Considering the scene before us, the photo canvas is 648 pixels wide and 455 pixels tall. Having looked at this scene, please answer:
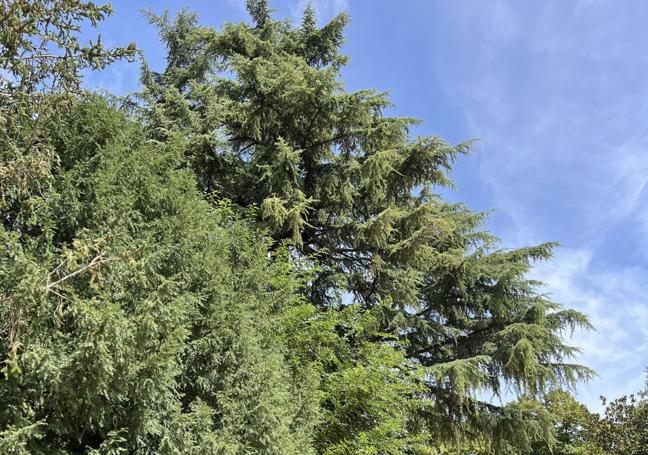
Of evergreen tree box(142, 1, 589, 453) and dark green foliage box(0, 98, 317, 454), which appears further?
evergreen tree box(142, 1, 589, 453)

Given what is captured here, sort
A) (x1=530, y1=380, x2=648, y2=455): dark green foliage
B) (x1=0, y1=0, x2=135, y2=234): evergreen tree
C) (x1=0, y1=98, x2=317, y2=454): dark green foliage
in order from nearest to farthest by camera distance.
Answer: (x1=0, y1=98, x2=317, y2=454): dark green foliage, (x1=0, y1=0, x2=135, y2=234): evergreen tree, (x1=530, y1=380, x2=648, y2=455): dark green foliage

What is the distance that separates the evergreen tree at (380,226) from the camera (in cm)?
1085

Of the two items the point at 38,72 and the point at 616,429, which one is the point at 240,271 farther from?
the point at 616,429

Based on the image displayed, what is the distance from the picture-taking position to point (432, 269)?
12336 millimetres

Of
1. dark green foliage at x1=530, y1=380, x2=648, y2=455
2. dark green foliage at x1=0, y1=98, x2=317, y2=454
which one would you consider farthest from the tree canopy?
dark green foliage at x1=530, y1=380, x2=648, y2=455

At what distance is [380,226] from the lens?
10.7m

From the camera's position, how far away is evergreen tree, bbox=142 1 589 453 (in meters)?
10.9

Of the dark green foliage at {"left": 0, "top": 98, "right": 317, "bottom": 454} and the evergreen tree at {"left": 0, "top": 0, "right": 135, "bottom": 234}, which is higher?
the evergreen tree at {"left": 0, "top": 0, "right": 135, "bottom": 234}

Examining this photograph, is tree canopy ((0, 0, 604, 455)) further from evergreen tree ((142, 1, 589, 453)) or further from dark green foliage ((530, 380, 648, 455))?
dark green foliage ((530, 380, 648, 455))

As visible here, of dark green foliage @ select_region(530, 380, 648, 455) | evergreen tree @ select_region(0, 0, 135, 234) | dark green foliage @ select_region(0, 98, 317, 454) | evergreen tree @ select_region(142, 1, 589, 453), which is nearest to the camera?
dark green foliage @ select_region(0, 98, 317, 454)

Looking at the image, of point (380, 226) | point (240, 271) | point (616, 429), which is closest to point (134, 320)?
point (240, 271)

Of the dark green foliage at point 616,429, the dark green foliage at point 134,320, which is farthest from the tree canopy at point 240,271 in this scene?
the dark green foliage at point 616,429

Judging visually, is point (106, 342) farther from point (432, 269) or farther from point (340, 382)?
point (432, 269)

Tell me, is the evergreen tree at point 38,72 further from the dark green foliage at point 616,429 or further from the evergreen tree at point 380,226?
the dark green foliage at point 616,429
